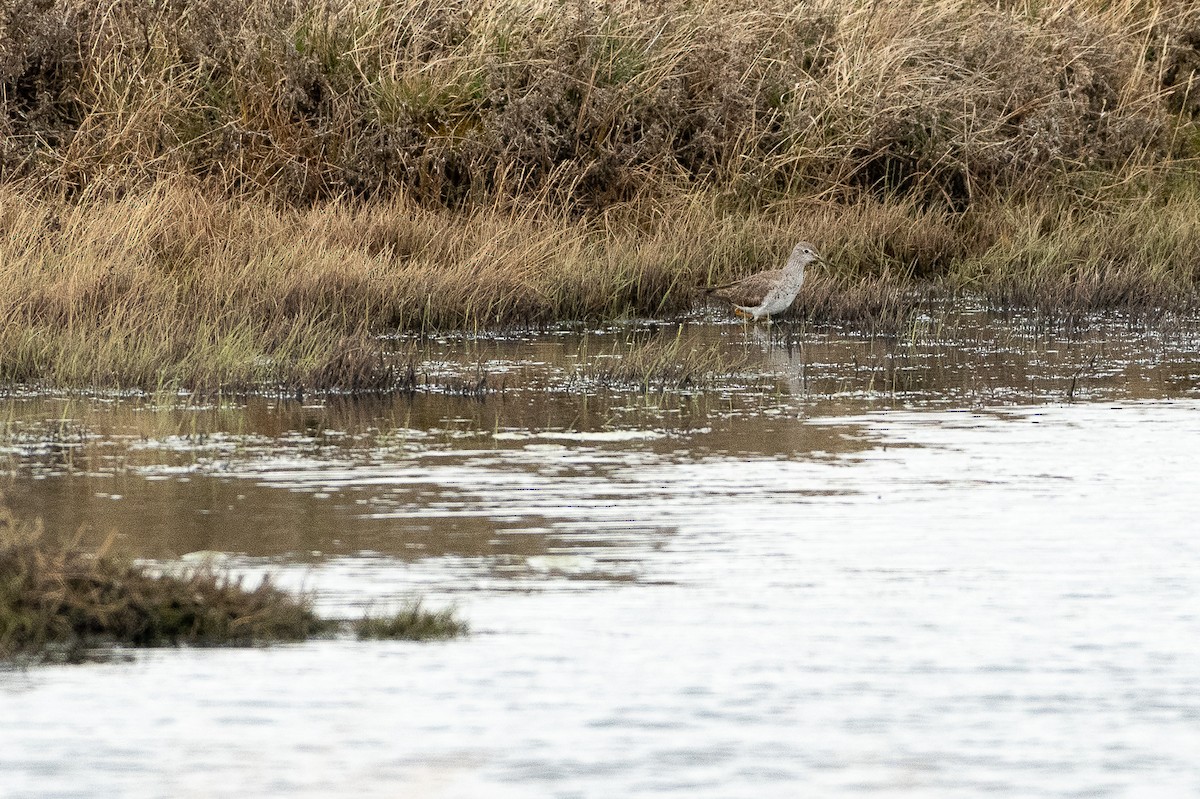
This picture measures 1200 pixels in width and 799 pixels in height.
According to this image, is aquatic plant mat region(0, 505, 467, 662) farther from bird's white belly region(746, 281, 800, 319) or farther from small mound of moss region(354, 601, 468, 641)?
bird's white belly region(746, 281, 800, 319)

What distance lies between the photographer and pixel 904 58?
17516 mm

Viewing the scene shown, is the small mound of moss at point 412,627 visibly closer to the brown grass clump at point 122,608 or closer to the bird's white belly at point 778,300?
the brown grass clump at point 122,608

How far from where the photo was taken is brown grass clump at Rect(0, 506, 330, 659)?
5.09 m

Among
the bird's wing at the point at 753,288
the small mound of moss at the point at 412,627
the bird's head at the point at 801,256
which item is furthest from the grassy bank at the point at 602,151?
the small mound of moss at the point at 412,627

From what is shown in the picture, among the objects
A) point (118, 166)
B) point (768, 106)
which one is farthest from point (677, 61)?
point (118, 166)

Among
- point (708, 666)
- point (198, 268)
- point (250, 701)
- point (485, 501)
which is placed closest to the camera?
point (250, 701)

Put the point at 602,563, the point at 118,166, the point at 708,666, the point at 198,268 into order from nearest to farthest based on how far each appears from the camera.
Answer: the point at 708,666, the point at 602,563, the point at 198,268, the point at 118,166

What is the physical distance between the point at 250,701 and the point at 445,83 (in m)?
12.3

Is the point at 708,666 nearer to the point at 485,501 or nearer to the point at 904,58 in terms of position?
the point at 485,501

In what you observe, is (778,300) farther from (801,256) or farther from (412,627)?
(412,627)

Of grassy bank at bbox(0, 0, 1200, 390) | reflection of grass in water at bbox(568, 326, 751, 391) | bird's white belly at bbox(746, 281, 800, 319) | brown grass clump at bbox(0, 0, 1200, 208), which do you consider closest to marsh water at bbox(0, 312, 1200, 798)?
reflection of grass in water at bbox(568, 326, 751, 391)

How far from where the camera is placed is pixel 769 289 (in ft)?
45.6

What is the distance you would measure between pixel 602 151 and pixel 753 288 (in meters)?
2.95

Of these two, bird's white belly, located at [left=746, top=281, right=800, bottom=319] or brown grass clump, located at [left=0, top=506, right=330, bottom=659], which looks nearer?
brown grass clump, located at [left=0, top=506, right=330, bottom=659]
